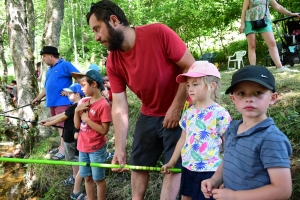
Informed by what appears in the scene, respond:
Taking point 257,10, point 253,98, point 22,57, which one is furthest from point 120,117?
point 22,57

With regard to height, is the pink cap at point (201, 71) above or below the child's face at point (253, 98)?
Answer: above

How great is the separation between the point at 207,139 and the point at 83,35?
78.3 ft

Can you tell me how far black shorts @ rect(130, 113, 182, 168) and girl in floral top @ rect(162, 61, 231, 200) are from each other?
299 millimetres

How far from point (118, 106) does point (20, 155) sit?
3977mm

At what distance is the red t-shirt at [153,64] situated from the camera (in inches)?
83.5

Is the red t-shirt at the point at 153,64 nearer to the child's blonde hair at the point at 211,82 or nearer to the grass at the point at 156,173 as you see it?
the child's blonde hair at the point at 211,82

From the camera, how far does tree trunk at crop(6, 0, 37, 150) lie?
541cm

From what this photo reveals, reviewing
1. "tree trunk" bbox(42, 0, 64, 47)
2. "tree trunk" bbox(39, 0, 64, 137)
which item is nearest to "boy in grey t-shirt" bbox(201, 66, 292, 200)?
"tree trunk" bbox(39, 0, 64, 137)

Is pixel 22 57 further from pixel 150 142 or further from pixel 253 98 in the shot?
pixel 253 98

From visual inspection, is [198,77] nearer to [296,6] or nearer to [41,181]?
[41,181]

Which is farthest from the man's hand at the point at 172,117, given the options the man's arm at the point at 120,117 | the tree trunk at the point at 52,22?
the tree trunk at the point at 52,22

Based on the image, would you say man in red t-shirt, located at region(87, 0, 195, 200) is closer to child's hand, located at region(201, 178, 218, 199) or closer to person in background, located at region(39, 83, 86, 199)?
child's hand, located at region(201, 178, 218, 199)

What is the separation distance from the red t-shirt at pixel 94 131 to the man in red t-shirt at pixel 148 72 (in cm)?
46

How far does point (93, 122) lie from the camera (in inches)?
112
